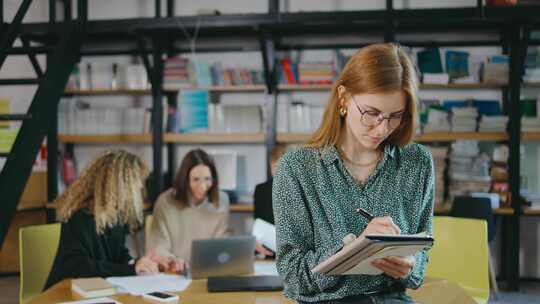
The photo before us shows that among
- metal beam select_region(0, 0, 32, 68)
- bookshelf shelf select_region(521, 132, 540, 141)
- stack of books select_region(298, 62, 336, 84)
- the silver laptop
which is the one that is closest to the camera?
the silver laptop

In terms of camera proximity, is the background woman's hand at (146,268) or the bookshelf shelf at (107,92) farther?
the bookshelf shelf at (107,92)

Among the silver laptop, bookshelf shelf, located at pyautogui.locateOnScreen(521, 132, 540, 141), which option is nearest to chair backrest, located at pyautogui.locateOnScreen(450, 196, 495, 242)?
bookshelf shelf, located at pyautogui.locateOnScreen(521, 132, 540, 141)

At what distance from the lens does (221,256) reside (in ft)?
8.80

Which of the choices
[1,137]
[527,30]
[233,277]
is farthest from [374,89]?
[1,137]

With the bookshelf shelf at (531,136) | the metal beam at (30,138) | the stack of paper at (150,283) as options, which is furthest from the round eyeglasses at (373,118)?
the bookshelf shelf at (531,136)

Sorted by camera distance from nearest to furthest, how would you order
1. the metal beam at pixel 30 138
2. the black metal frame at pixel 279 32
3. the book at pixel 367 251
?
the book at pixel 367 251, the metal beam at pixel 30 138, the black metal frame at pixel 279 32

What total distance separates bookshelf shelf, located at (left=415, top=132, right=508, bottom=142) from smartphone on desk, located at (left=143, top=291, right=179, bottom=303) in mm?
3590

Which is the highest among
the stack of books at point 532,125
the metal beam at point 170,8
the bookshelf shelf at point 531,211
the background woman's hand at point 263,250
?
the metal beam at point 170,8

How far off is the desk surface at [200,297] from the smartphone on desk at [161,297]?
0.02 m

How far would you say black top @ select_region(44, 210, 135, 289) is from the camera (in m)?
2.74

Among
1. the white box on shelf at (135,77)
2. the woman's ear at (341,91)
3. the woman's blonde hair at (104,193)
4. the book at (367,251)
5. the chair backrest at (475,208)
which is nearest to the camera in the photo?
the book at (367,251)

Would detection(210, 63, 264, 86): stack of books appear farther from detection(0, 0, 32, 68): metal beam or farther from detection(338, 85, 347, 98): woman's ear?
detection(338, 85, 347, 98): woman's ear

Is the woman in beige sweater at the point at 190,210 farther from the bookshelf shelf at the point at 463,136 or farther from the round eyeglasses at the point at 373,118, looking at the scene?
the round eyeglasses at the point at 373,118

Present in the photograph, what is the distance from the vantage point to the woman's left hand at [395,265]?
1.46 m
